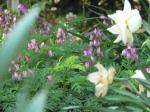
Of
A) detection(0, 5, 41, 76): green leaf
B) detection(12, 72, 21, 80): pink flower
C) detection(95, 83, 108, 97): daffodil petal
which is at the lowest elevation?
detection(0, 5, 41, 76): green leaf

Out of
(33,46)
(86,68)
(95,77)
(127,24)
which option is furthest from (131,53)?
(95,77)

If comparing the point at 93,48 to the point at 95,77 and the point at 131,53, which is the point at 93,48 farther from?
the point at 95,77

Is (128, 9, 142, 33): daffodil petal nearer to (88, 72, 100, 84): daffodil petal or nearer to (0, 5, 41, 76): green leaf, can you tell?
(88, 72, 100, 84): daffodil petal

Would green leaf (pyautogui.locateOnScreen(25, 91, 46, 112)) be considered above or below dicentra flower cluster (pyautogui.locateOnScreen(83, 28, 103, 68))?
below

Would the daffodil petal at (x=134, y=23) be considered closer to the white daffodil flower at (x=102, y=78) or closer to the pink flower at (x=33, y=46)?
the white daffodil flower at (x=102, y=78)

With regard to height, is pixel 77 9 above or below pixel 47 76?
above

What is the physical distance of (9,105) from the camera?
9.44 ft

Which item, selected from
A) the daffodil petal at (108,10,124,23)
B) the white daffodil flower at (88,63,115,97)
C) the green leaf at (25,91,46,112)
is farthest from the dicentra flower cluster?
the green leaf at (25,91,46,112)

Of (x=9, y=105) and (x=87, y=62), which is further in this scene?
(x=87, y=62)

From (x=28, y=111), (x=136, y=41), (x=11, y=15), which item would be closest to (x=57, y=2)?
(x=11, y=15)

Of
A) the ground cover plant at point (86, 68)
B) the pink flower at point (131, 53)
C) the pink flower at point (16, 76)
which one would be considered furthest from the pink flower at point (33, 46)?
the pink flower at point (131, 53)

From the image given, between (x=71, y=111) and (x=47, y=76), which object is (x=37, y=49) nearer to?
(x=47, y=76)

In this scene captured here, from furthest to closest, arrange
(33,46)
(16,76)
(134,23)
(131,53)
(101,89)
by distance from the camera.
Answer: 1. (33,46)
2. (131,53)
3. (16,76)
4. (134,23)
5. (101,89)

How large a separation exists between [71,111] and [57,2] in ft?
15.2
